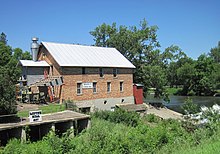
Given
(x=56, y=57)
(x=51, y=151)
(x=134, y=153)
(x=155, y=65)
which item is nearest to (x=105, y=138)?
(x=134, y=153)

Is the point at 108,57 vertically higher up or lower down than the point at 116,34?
Result: lower down

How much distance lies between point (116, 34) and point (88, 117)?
2820cm

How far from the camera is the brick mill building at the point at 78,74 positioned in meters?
30.7

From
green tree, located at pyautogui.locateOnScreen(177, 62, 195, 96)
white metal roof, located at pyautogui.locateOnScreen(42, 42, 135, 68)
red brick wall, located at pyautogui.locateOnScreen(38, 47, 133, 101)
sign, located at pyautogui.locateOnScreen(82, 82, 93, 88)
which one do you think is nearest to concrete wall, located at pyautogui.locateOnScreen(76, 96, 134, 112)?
red brick wall, located at pyautogui.locateOnScreen(38, 47, 133, 101)

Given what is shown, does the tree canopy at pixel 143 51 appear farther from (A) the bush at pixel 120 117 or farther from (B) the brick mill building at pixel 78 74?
(A) the bush at pixel 120 117

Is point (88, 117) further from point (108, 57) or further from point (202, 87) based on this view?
point (202, 87)

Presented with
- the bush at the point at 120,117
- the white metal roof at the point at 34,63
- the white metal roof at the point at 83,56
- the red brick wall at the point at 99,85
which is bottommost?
the bush at the point at 120,117

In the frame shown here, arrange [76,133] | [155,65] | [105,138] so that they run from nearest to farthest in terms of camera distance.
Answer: [105,138], [76,133], [155,65]

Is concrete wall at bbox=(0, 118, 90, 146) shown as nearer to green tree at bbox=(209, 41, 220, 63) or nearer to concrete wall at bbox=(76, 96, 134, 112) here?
concrete wall at bbox=(76, 96, 134, 112)

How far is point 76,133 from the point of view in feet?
72.2

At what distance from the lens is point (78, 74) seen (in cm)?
3167

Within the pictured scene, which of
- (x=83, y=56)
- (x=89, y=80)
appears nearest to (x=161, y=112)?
(x=89, y=80)

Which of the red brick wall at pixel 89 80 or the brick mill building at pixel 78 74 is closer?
the red brick wall at pixel 89 80

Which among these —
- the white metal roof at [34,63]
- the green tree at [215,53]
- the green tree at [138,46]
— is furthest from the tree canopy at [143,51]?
the green tree at [215,53]
